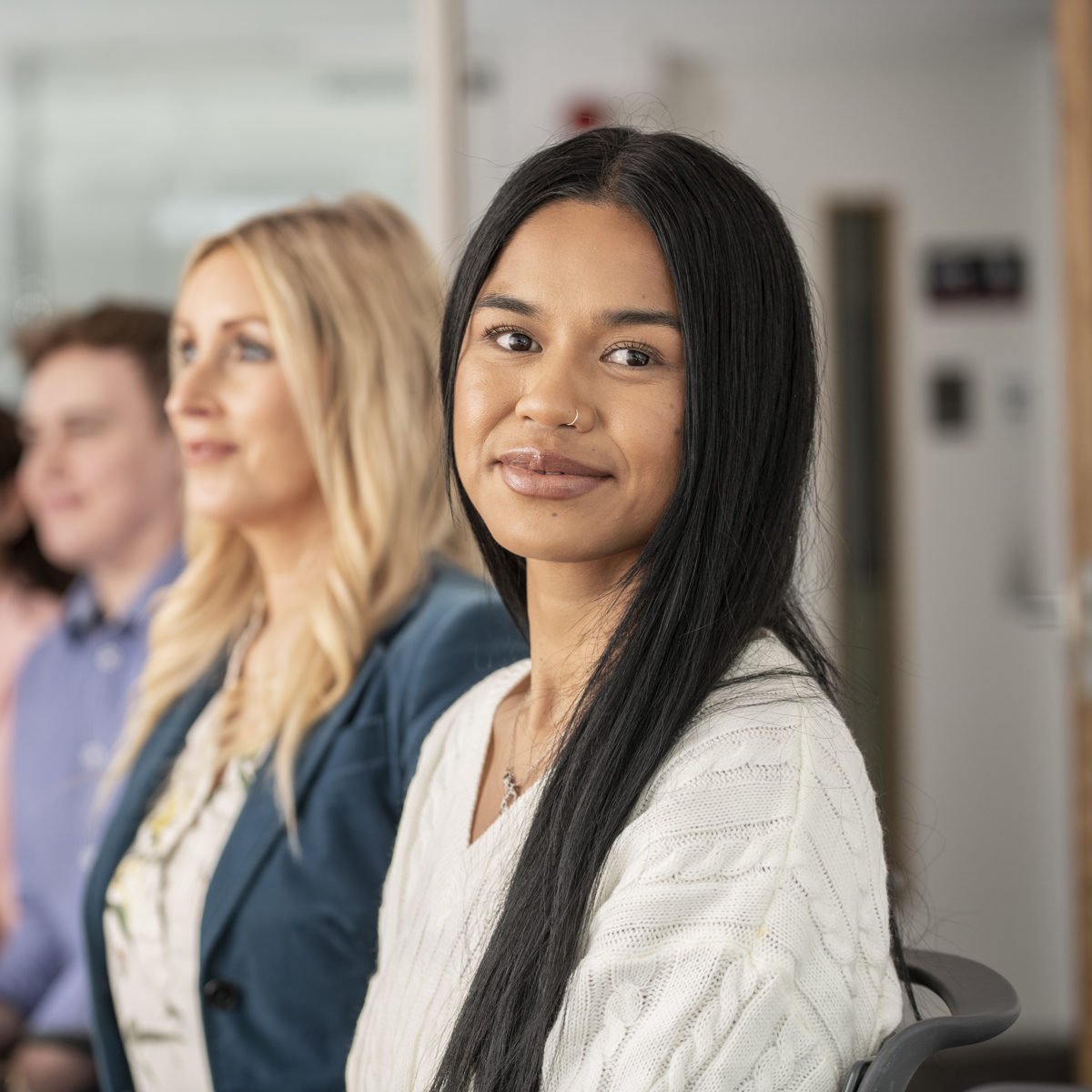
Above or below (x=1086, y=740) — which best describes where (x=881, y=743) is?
below

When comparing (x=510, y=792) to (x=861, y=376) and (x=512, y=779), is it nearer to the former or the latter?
(x=512, y=779)

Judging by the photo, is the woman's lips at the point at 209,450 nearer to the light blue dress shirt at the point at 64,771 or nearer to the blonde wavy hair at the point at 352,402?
the blonde wavy hair at the point at 352,402

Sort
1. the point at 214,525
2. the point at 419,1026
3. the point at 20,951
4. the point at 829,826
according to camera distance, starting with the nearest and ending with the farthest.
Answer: the point at 829,826
the point at 419,1026
the point at 214,525
the point at 20,951

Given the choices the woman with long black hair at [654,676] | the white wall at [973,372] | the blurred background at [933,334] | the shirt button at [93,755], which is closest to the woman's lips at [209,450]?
the woman with long black hair at [654,676]

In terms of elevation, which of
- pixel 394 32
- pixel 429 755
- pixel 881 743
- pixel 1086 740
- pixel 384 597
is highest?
pixel 394 32

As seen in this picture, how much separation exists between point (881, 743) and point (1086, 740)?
1103 mm

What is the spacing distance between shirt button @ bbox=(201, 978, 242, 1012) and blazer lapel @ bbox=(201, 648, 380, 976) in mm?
20

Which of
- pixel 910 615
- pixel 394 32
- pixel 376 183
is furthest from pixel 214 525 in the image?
pixel 910 615

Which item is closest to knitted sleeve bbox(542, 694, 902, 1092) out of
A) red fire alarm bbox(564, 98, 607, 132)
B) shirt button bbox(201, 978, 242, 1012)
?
shirt button bbox(201, 978, 242, 1012)

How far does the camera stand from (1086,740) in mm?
2164

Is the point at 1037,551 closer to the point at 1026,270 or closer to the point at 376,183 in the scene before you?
the point at 1026,270

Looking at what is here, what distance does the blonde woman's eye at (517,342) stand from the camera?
2.80ft

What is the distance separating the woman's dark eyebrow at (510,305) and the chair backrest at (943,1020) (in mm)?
512

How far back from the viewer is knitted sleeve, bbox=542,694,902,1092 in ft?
2.25
